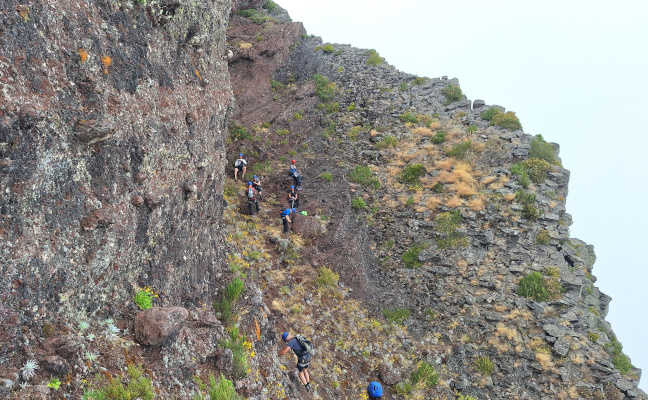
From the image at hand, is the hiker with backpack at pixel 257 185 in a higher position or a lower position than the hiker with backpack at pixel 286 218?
higher

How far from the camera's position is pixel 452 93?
25.6m

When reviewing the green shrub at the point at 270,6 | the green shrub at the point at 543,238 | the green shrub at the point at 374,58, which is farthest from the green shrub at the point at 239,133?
the green shrub at the point at 270,6

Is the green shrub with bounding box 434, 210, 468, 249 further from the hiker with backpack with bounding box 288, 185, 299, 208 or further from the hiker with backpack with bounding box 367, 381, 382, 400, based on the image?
the hiker with backpack with bounding box 367, 381, 382, 400

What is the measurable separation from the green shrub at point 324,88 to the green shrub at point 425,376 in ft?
63.4

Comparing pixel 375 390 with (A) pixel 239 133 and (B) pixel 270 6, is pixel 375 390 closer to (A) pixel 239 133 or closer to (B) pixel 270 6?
(A) pixel 239 133

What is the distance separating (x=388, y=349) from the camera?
13586 mm

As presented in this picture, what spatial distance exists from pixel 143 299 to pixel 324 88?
2371 cm

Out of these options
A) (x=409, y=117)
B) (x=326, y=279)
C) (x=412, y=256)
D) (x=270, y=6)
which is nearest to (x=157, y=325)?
(x=326, y=279)

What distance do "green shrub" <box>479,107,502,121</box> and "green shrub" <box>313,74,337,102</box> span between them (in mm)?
10305

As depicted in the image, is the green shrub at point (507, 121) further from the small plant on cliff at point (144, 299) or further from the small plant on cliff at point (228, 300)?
the small plant on cliff at point (144, 299)

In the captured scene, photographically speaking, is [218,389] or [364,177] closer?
[218,389]

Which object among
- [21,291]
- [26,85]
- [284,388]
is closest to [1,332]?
[21,291]

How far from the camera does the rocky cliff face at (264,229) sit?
17.0 feet

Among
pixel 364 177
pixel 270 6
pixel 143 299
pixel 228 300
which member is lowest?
pixel 228 300
